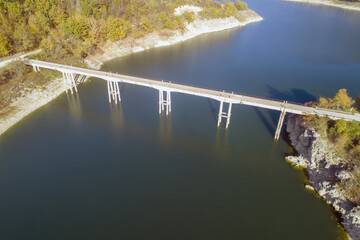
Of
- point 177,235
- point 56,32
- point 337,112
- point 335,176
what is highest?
point 56,32

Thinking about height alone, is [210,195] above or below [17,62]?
below

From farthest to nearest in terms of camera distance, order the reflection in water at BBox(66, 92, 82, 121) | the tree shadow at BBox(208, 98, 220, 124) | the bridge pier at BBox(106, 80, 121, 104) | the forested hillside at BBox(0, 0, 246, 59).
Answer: the forested hillside at BBox(0, 0, 246, 59) < the bridge pier at BBox(106, 80, 121, 104) < the reflection in water at BBox(66, 92, 82, 121) < the tree shadow at BBox(208, 98, 220, 124)

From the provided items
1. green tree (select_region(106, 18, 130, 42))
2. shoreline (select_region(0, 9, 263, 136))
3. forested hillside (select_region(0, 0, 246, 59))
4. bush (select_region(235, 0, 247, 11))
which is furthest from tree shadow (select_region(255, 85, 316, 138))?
bush (select_region(235, 0, 247, 11))

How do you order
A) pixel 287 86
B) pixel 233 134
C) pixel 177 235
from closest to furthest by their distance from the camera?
pixel 177 235 → pixel 233 134 → pixel 287 86

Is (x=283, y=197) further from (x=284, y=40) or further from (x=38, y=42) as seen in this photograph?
(x=284, y=40)

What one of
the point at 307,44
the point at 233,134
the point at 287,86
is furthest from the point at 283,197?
the point at 307,44

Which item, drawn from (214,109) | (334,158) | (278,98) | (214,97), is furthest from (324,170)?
(278,98)

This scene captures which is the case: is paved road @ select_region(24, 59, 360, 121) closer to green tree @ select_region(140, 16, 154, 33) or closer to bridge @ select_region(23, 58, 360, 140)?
bridge @ select_region(23, 58, 360, 140)

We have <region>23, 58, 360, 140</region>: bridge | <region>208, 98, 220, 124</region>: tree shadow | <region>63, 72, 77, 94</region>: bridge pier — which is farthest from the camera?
<region>63, 72, 77, 94</region>: bridge pier
